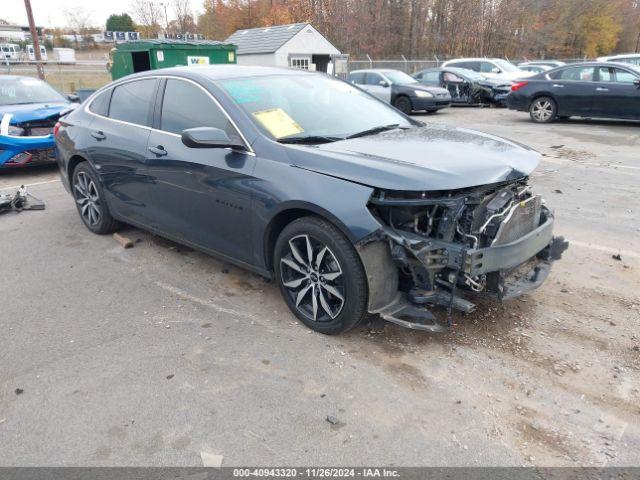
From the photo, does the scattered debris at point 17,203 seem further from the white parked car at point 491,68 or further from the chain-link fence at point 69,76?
the white parked car at point 491,68

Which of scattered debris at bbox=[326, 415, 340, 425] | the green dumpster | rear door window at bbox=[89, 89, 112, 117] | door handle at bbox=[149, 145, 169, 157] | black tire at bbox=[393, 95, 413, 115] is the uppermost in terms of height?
the green dumpster

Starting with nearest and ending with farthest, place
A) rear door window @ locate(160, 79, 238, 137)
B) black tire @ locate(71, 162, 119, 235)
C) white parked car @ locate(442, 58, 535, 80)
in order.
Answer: rear door window @ locate(160, 79, 238, 137) → black tire @ locate(71, 162, 119, 235) → white parked car @ locate(442, 58, 535, 80)

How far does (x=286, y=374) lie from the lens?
2973 mm

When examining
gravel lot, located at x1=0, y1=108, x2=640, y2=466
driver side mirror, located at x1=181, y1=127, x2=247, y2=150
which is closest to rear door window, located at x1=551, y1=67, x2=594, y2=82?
gravel lot, located at x1=0, y1=108, x2=640, y2=466

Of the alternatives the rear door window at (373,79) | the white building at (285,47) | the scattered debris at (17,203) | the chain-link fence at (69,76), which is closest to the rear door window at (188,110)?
the scattered debris at (17,203)

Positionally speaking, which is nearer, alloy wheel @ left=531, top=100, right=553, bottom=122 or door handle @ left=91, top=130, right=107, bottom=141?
door handle @ left=91, top=130, right=107, bottom=141

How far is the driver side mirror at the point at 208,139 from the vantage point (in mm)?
3361

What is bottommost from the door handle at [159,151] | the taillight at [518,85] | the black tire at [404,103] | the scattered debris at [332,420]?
the scattered debris at [332,420]

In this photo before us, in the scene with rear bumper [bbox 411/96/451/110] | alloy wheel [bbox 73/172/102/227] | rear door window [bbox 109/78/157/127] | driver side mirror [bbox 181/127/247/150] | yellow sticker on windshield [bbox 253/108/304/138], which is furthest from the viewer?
rear bumper [bbox 411/96/451/110]

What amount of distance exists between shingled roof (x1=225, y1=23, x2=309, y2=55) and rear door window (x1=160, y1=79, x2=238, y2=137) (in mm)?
22713

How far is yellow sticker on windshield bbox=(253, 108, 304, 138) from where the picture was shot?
3527 millimetres

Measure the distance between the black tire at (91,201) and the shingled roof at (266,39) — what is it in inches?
857

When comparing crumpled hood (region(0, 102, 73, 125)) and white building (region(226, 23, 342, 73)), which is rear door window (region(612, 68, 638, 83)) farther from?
white building (region(226, 23, 342, 73))

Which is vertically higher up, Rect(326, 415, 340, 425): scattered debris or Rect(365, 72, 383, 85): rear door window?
Rect(365, 72, 383, 85): rear door window
